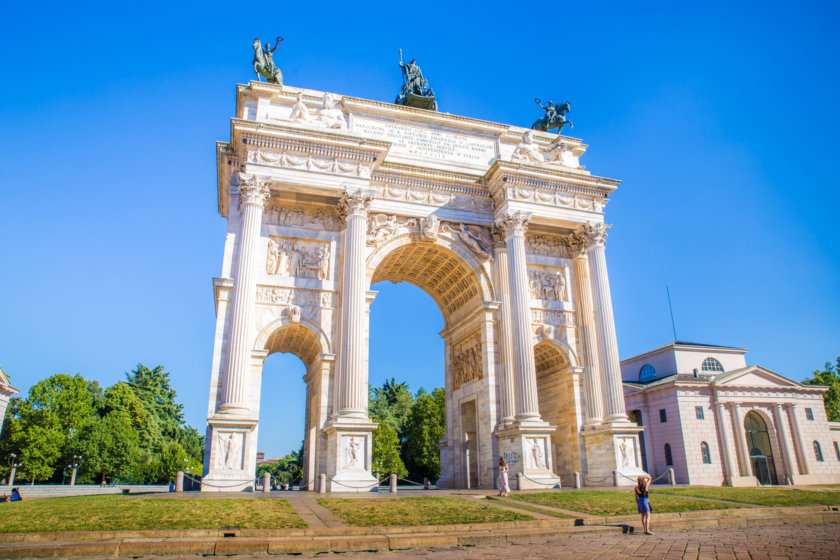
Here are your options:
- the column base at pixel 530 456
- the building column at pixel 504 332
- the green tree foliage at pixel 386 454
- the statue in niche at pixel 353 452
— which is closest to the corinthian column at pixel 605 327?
the column base at pixel 530 456

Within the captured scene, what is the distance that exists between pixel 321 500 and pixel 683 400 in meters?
35.9

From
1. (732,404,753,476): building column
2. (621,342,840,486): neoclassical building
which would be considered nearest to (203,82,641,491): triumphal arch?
(621,342,840,486): neoclassical building

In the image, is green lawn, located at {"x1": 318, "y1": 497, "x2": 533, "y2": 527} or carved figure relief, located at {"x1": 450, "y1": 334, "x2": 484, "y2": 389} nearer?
green lawn, located at {"x1": 318, "y1": 497, "x2": 533, "y2": 527}

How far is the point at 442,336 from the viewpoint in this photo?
32.9 meters

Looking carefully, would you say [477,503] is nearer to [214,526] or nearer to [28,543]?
[214,526]

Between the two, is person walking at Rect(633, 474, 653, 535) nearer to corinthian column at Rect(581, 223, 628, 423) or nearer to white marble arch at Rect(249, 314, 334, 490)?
white marble arch at Rect(249, 314, 334, 490)

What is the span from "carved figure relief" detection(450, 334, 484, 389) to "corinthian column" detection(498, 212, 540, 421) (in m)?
2.48

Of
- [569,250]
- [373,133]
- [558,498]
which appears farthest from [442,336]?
[558,498]

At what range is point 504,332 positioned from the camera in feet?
88.5

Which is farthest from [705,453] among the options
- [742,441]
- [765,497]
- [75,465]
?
[75,465]

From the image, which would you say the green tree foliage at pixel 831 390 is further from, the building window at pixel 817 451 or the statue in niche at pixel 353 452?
the statue in niche at pixel 353 452

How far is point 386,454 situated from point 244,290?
139 feet

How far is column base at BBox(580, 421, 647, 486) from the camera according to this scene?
24328mm

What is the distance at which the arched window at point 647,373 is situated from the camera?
5241cm
